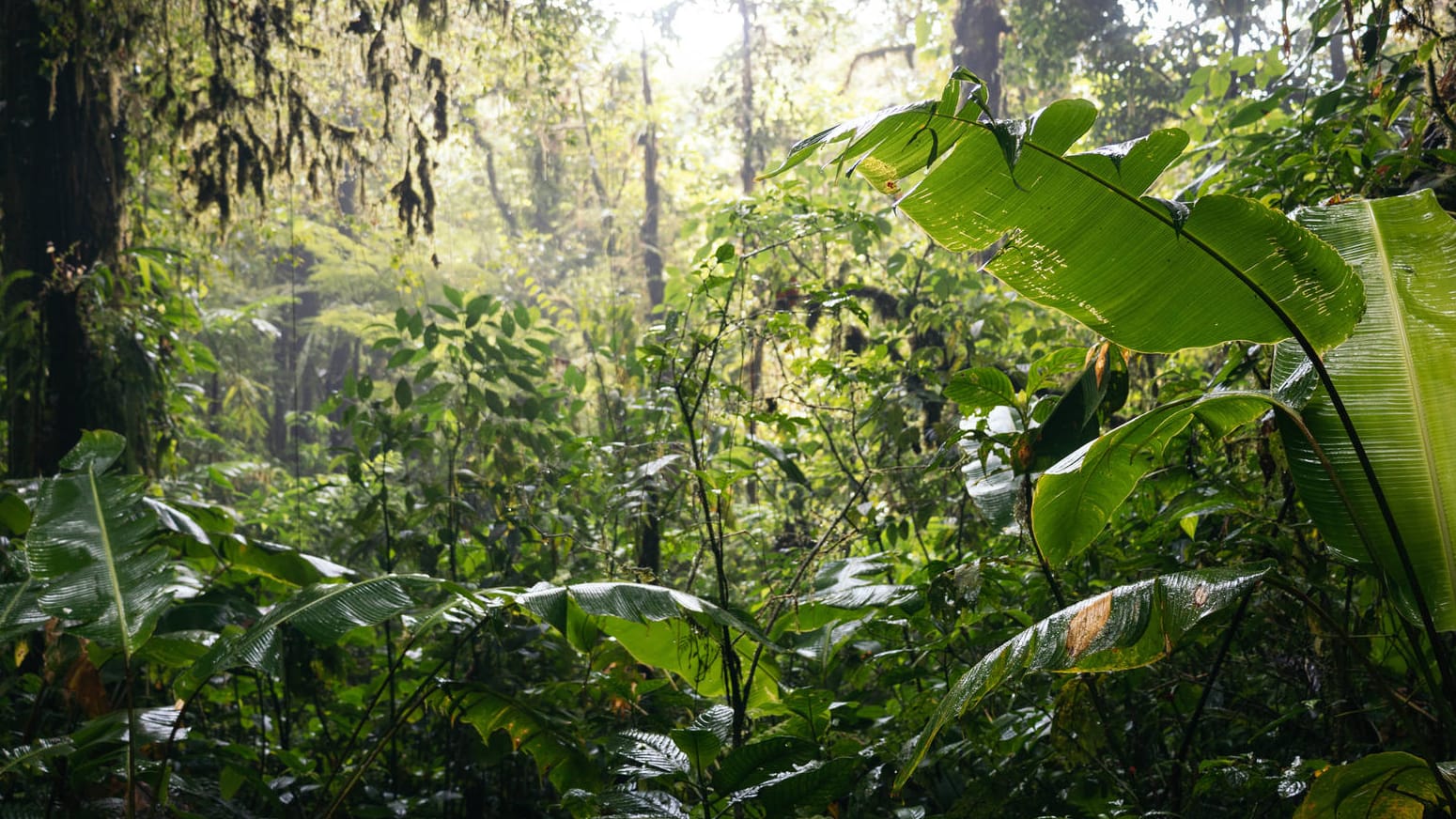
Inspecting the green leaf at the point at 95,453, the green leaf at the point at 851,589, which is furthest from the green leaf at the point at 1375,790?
the green leaf at the point at 95,453

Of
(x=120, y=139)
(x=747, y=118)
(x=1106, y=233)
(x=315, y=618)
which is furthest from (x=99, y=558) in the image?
(x=747, y=118)

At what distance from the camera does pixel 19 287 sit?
5.01 meters

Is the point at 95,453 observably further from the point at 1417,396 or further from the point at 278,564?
the point at 1417,396

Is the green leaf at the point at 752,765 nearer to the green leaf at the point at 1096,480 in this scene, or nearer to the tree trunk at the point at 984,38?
the green leaf at the point at 1096,480

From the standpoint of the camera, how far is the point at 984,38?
36.1 ft

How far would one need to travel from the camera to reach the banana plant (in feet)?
5.86

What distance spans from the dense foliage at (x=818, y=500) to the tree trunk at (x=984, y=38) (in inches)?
199

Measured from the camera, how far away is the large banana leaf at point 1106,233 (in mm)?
1844

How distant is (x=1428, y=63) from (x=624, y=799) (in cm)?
332

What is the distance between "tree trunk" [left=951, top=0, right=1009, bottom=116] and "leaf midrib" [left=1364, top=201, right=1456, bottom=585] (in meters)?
9.52

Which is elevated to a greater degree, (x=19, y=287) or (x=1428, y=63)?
(x=1428, y=63)

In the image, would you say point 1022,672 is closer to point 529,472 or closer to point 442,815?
point 442,815

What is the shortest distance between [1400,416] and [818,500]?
14.6 feet

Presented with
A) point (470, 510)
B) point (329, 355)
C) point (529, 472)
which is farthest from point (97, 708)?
point (329, 355)
